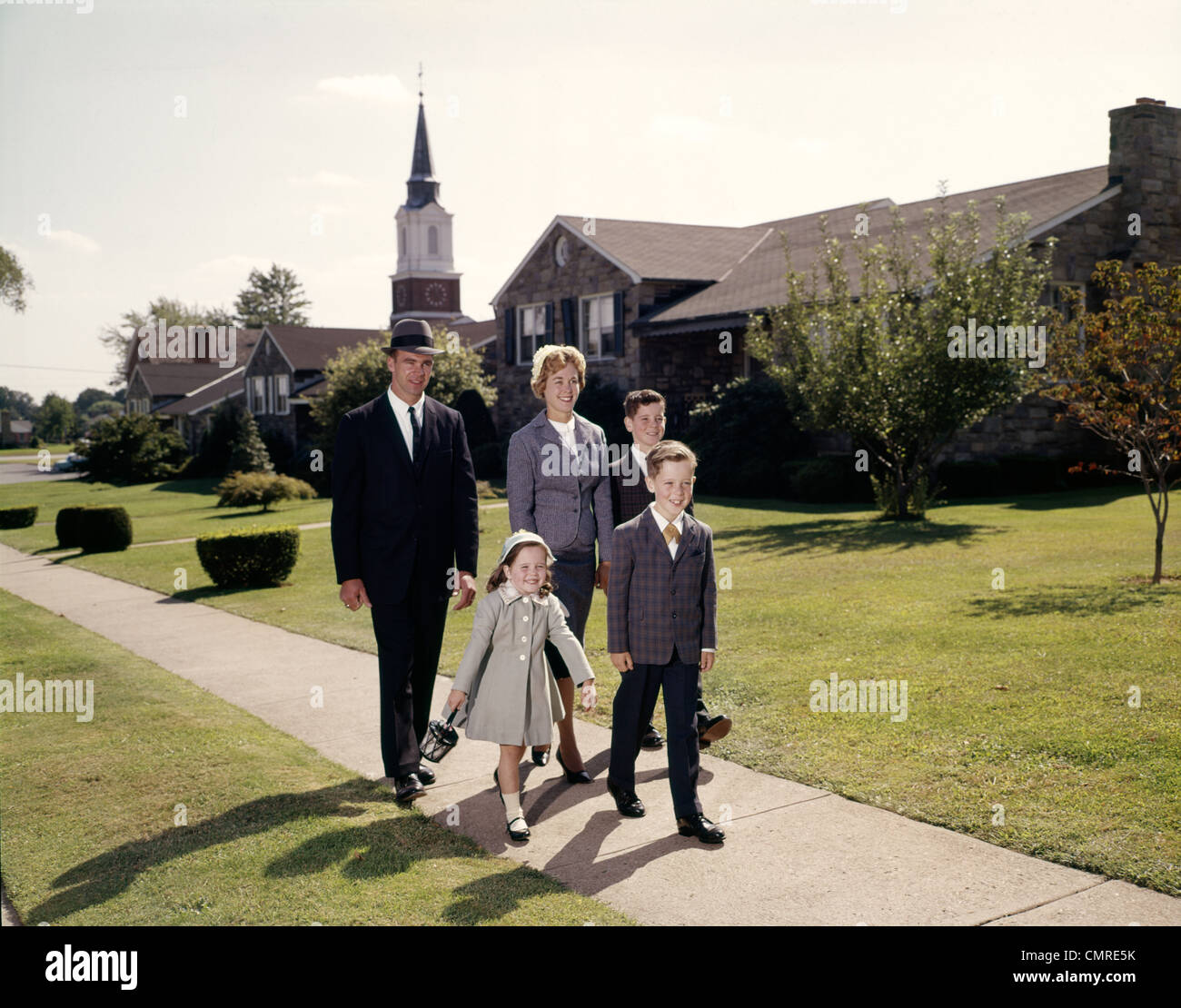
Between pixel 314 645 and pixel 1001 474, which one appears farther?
pixel 1001 474

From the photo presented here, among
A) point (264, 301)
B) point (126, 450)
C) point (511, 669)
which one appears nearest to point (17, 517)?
point (126, 450)

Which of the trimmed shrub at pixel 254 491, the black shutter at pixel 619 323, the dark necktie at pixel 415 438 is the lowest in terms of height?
the trimmed shrub at pixel 254 491

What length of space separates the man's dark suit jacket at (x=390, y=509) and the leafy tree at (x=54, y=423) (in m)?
46.0

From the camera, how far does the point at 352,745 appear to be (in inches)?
257

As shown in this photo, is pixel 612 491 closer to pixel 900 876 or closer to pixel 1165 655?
pixel 900 876

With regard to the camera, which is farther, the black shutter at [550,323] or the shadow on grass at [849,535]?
the black shutter at [550,323]

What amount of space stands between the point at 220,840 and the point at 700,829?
2205mm

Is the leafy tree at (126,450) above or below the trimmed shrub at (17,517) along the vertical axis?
above

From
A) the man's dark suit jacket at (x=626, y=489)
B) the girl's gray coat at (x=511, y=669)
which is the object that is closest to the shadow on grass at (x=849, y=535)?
the man's dark suit jacket at (x=626, y=489)

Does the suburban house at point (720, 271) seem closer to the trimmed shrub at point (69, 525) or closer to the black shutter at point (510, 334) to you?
the black shutter at point (510, 334)

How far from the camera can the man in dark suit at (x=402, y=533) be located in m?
5.53

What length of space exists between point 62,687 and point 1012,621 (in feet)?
25.4

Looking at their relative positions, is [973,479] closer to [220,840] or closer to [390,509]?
[390,509]
